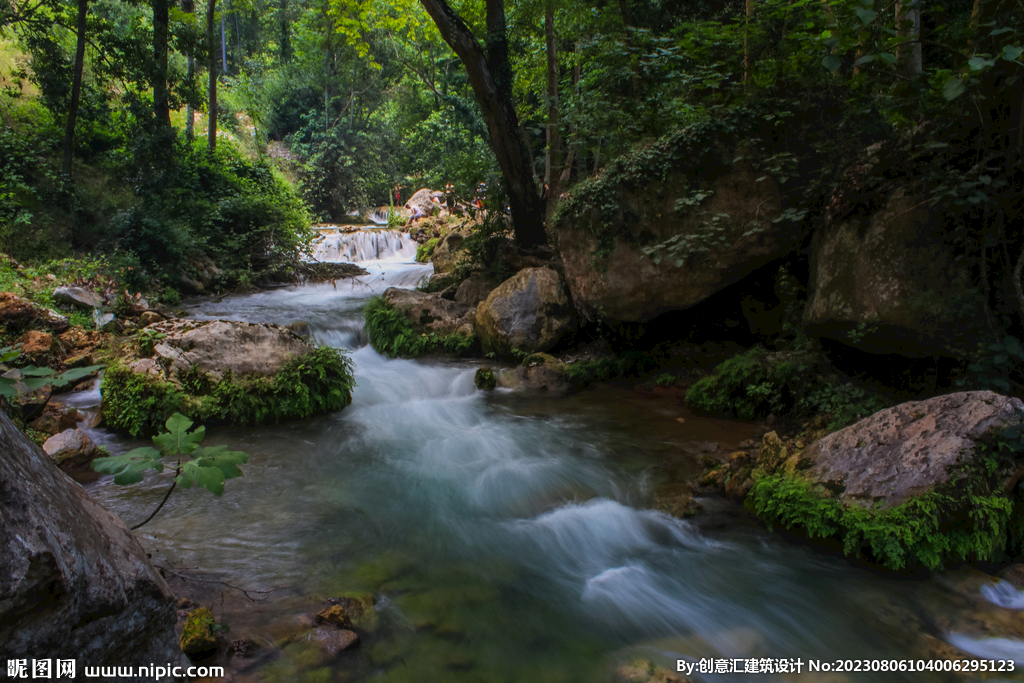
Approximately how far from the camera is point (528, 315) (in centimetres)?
949

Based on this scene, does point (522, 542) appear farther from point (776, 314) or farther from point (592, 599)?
point (776, 314)

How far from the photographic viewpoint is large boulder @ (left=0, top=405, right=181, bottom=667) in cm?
172

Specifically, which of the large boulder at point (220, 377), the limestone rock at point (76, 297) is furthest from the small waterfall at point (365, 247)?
the large boulder at point (220, 377)

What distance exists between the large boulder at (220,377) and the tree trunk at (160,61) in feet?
30.0

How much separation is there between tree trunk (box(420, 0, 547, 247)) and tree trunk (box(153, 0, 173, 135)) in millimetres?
8188

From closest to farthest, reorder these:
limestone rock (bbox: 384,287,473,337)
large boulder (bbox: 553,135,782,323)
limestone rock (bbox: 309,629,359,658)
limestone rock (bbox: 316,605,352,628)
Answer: limestone rock (bbox: 309,629,359,658) < limestone rock (bbox: 316,605,352,628) < large boulder (bbox: 553,135,782,323) < limestone rock (bbox: 384,287,473,337)

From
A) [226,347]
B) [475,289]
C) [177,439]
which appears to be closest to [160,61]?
[475,289]

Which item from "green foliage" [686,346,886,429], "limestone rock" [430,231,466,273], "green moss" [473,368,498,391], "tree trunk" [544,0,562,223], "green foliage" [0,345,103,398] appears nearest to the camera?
"green foliage" [0,345,103,398]

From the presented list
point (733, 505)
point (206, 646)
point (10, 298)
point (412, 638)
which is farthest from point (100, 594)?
point (10, 298)

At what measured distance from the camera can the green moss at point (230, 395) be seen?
255 inches

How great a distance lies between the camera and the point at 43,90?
42.5ft

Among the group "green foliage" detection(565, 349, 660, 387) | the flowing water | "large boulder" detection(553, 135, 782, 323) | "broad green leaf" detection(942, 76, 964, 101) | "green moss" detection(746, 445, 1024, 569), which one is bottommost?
the flowing water

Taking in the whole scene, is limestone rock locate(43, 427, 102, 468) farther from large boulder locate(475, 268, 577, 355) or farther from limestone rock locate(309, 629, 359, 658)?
large boulder locate(475, 268, 577, 355)

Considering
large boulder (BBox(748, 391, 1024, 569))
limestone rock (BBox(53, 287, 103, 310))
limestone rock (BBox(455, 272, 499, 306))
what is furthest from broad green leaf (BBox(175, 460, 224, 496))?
limestone rock (BBox(53, 287, 103, 310))
